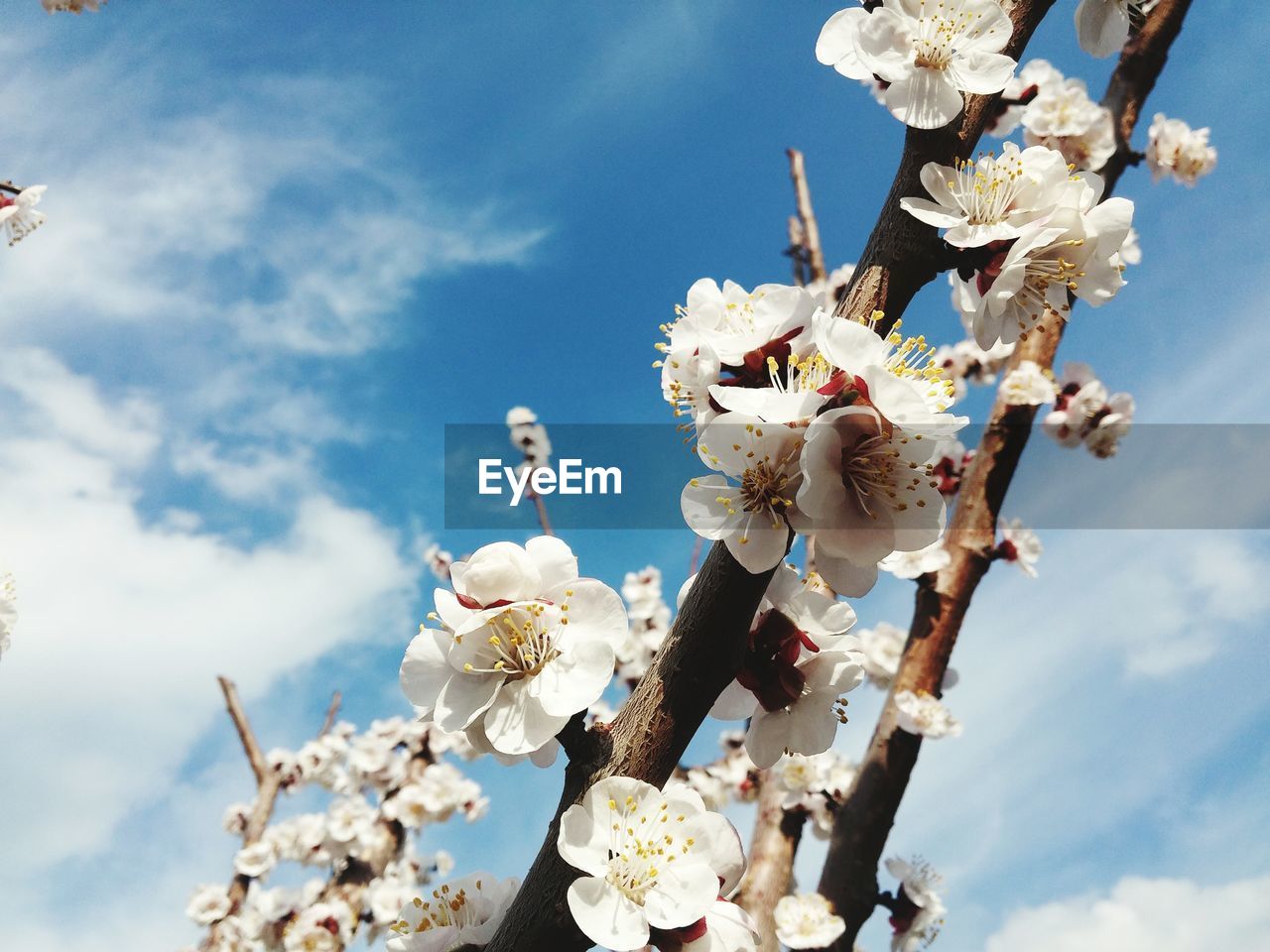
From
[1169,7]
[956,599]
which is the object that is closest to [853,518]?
[956,599]

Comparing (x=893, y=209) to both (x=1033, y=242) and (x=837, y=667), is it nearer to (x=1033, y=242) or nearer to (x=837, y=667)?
(x=1033, y=242)

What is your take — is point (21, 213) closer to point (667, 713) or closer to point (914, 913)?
point (667, 713)

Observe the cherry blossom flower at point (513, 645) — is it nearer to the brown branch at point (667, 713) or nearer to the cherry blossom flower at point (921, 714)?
the brown branch at point (667, 713)

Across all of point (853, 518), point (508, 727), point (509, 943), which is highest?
point (853, 518)

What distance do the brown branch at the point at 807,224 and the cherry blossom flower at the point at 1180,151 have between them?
1.79 meters

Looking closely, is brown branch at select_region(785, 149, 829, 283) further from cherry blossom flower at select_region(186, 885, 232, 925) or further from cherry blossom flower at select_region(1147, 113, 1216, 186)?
cherry blossom flower at select_region(186, 885, 232, 925)

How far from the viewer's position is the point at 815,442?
91 centimetres

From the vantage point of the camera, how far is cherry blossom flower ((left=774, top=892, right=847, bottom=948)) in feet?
8.80

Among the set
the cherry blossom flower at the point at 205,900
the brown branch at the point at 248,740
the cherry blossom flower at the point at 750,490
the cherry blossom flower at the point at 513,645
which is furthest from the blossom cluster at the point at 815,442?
the cherry blossom flower at the point at 205,900

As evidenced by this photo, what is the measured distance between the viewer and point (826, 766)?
146 inches

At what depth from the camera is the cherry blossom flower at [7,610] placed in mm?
2689

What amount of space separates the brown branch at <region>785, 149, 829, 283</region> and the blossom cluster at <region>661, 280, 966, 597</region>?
443cm

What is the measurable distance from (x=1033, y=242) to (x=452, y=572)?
88 cm

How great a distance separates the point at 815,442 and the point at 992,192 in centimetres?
59
